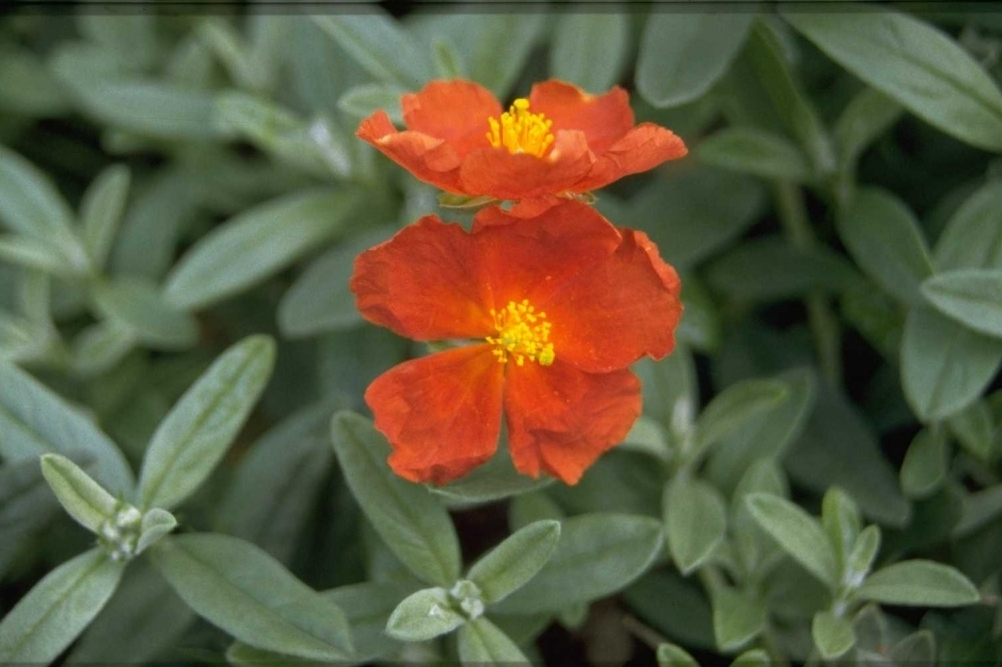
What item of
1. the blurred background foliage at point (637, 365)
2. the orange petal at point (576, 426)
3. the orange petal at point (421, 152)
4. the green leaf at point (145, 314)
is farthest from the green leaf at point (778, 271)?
the green leaf at point (145, 314)

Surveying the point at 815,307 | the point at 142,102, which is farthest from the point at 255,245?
the point at 815,307

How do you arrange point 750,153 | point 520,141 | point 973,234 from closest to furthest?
point 520,141 < point 973,234 < point 750,153

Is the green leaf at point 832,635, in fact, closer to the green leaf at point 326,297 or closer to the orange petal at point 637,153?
the orange petal at point 637,153

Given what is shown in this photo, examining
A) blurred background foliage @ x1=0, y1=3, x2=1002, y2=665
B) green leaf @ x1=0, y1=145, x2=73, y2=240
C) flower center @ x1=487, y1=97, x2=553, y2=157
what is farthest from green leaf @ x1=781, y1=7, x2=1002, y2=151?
green leaf @ x1=0, y1=145, x2=73, y2=240

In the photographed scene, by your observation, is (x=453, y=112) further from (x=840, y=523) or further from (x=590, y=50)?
(x=840, y=523)

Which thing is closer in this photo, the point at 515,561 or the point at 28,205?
the point at 515,561

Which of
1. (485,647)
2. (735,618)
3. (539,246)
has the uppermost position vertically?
(539,246)

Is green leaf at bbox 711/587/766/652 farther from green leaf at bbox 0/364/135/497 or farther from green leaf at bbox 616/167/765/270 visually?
green leaf at bbox 0/364/135/497
